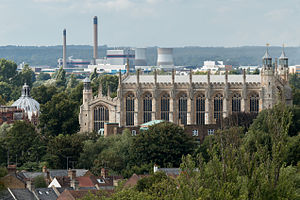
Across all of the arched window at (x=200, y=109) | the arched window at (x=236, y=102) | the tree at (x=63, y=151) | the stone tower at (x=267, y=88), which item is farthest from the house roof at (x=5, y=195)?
the arched window at (x=236, y=102)

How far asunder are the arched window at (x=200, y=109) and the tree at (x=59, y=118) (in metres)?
15.6

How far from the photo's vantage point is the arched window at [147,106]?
451 feet

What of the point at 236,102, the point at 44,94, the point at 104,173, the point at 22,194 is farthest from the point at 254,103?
the point at 22,194

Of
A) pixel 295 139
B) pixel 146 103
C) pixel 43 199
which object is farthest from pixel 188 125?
pixel 43 199

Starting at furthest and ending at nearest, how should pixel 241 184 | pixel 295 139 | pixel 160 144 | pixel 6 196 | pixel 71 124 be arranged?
1. pixel 71 124
2. pixel 160 144
3. pixel 295 139
4. pixel 6 196
5. pixel 241 184

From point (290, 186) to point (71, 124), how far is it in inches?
2937

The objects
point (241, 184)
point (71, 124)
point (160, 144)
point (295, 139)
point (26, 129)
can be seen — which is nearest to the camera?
point (241, 184)

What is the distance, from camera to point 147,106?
138 m

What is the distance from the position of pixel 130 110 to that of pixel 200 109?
29.6 ft

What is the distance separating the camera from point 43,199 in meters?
85.8

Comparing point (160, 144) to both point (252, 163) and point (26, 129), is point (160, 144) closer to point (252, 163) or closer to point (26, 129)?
point (26, 129)

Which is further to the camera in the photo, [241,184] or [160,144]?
[160,144]

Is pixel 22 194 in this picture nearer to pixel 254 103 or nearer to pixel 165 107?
pixel 165 107

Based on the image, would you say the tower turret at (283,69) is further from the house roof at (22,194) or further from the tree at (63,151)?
the house roof at (22,194)
